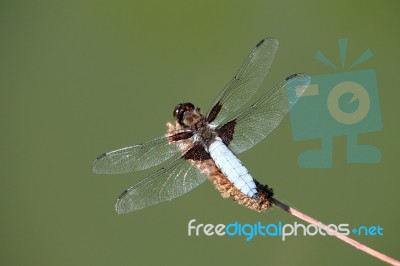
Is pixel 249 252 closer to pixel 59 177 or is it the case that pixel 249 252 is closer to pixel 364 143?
pixel 364 143

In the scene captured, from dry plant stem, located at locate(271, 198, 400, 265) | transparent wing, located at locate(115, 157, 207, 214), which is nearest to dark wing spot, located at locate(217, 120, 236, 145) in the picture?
transparent wing, located at locate(115, 157, 207, 214)

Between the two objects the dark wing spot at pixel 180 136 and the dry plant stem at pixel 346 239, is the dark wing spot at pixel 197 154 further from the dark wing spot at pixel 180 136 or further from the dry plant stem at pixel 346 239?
the dry plant stem at pixel 346 239

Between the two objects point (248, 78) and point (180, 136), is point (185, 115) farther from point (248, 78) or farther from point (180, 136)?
point (248, 78)

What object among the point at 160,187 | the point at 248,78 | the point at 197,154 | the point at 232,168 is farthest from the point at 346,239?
the point at 248,78

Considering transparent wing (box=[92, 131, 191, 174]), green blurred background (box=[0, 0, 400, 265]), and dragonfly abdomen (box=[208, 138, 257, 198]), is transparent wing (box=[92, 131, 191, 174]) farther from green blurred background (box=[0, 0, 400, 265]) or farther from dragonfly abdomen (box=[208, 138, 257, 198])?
green blurred background (box=[0, 0, 400, 265])

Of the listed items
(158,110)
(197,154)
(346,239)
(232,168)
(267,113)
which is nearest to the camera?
(346,239)

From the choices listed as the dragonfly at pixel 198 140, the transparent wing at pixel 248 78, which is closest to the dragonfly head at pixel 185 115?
the dragonfly at pixel 198 140

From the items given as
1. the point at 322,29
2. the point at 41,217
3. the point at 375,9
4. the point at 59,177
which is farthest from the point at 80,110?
the point at 375,9
